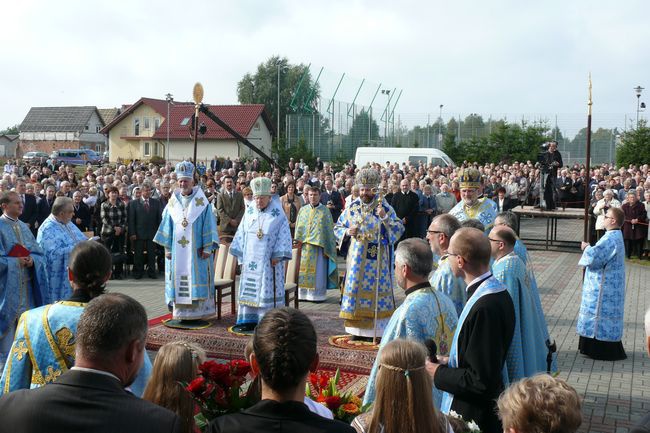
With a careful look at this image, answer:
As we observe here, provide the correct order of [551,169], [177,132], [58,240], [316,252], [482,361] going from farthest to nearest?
[177,132]
[551,169]
[316,252]
[58,240]
[482,361]

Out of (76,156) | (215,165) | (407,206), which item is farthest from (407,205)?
(76,156)

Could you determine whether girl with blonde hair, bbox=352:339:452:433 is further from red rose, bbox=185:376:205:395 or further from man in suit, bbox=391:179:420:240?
man in suit, bbox=391:179:420:240

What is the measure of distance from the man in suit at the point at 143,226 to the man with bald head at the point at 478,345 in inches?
445

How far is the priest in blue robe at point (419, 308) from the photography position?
4227mm

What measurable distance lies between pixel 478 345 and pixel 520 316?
1295 mm

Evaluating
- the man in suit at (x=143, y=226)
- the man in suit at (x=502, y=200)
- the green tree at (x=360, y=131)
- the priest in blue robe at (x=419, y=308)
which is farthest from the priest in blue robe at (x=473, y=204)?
the green tree at (x=360, y=131)

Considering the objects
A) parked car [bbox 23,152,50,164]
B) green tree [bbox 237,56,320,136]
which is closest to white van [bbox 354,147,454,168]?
parked car [bbox 23,152,50,164]

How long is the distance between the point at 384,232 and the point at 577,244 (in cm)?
1331

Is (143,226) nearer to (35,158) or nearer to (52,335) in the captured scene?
(52,335)

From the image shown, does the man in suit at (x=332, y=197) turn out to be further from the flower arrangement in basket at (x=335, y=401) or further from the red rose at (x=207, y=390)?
the red rose at (x=207, y=390)

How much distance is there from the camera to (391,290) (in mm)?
9109

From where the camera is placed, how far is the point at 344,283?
31.4ft

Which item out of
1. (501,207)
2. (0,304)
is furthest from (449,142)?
(0,304)

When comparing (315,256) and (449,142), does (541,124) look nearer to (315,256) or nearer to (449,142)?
(449,142)
